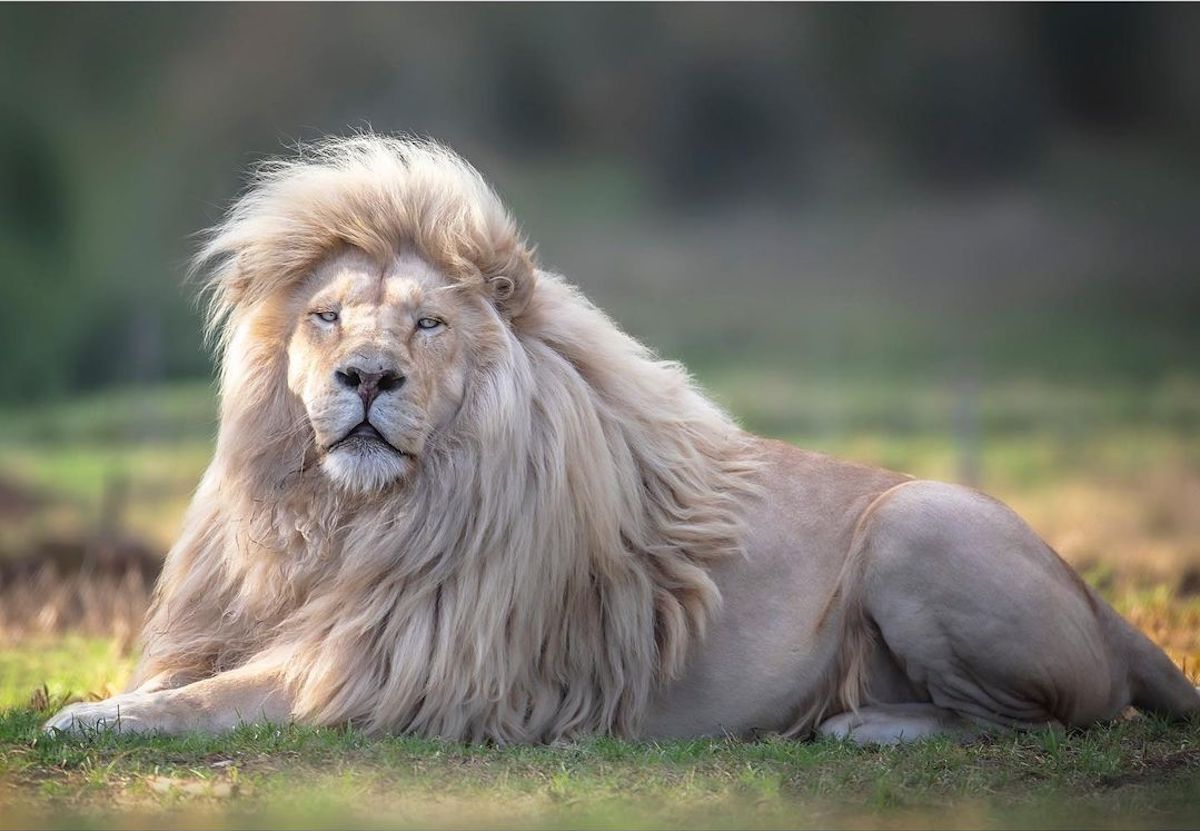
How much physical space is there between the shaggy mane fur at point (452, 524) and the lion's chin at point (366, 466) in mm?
93

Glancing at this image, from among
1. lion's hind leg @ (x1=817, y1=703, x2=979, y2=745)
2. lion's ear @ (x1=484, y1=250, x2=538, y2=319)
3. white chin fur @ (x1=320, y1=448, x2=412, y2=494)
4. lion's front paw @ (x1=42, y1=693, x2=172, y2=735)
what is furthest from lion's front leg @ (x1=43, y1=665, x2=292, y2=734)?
A: lion's hind leg @ (x1=817, y1=703, x2=979, y2=745)

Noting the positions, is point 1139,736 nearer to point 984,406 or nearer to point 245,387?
point 245,387

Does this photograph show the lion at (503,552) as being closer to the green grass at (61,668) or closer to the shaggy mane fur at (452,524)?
the shaggy mane fur at (452,524)

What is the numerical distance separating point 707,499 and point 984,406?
14015mm

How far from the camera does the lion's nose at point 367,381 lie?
14.9ft

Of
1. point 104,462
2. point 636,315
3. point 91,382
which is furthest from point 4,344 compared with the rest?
point 636,315

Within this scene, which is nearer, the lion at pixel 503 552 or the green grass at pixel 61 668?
the lion at pixel 503 552

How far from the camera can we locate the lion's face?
458 centimetres

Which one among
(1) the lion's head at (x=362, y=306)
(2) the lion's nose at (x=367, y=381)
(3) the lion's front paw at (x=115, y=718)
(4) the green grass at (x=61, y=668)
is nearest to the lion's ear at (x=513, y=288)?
(1) the lion's head at (x=362, y=306)

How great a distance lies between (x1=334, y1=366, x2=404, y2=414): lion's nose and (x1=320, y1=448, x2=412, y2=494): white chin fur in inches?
5.5

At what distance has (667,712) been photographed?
16.3 ft

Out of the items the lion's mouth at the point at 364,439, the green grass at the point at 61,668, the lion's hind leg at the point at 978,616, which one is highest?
the lion's mouth at the point at 364,439

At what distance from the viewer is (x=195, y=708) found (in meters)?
4.59

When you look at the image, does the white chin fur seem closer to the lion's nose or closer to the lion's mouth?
the lion's mouth
